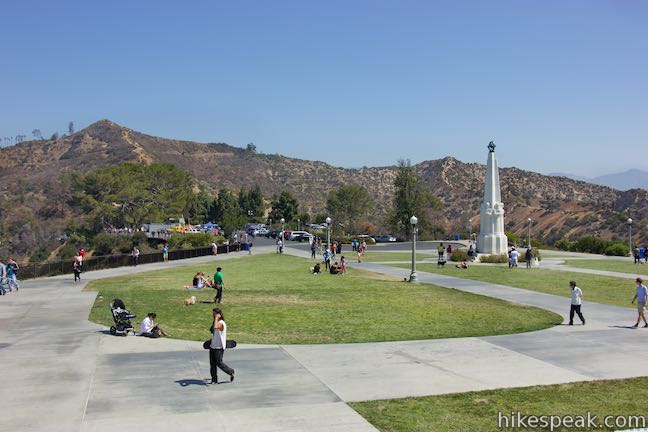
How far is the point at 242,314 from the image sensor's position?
20219 mm

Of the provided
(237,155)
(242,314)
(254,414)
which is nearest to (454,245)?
(242,314)

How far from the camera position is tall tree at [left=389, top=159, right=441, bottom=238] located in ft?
265

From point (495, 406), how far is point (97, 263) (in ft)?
109

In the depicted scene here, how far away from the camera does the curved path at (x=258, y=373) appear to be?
10.0 meters

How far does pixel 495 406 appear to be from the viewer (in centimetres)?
1055

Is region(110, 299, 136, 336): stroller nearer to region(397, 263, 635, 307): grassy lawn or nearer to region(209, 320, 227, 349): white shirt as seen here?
region(209, 320, 227, 349): white shirt

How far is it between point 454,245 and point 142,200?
141ft

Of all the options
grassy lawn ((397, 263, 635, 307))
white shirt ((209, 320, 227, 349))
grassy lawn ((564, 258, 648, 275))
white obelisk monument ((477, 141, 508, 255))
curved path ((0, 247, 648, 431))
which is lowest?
curved path ((0, 247, 648, 431))

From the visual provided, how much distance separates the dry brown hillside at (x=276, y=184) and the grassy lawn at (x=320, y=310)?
5690 cm

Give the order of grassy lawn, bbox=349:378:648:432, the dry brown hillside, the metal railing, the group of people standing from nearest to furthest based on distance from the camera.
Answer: grassy lawn, bbox=349:378:648:432
the group of people standing
the metal railing
the dry brown hillside

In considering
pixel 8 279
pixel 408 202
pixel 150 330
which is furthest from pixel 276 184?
pixel 150 330

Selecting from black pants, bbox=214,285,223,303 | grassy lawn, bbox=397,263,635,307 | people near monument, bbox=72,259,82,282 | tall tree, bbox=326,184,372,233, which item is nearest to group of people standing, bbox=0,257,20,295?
people near monument, bbox=72,259,82,282

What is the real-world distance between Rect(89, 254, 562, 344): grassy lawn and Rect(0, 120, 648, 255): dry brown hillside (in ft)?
187

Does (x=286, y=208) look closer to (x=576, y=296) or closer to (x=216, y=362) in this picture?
(x=576, y=296)
